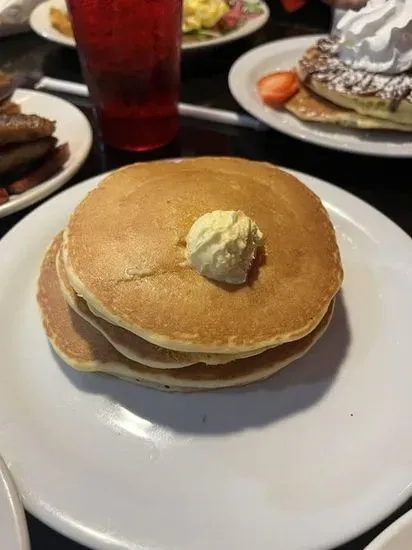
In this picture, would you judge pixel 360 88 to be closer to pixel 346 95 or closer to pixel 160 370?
pixel 346 95

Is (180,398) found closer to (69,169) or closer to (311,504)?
→ (311,504)

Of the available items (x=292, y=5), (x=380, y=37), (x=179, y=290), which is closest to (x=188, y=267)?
(x=179, y=290)

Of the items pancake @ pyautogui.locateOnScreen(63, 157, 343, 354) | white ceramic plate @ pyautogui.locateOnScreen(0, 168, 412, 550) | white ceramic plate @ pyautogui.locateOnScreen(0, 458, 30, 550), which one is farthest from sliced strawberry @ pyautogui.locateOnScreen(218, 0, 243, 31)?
white ceramic plate @ pyautogui.locateOnScreen(0, 458, 30, 550)

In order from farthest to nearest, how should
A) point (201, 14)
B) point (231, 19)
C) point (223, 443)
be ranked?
1. point (231, 19)
2. point (201, 14)
3. point (223, 443)

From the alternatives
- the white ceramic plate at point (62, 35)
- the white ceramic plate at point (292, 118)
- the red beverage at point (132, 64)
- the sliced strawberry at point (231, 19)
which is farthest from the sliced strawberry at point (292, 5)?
the red beverage at point (132, 64)

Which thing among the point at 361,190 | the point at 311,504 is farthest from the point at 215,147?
the point at 311,504

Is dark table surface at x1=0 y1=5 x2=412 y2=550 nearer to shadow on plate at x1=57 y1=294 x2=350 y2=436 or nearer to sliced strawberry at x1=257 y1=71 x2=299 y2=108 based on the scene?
sliced strawberry at x1=257 y1=71 x2=299 y2=108

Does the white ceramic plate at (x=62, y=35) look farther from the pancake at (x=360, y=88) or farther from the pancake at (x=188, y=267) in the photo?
the pancake at (x=188, y=267)
